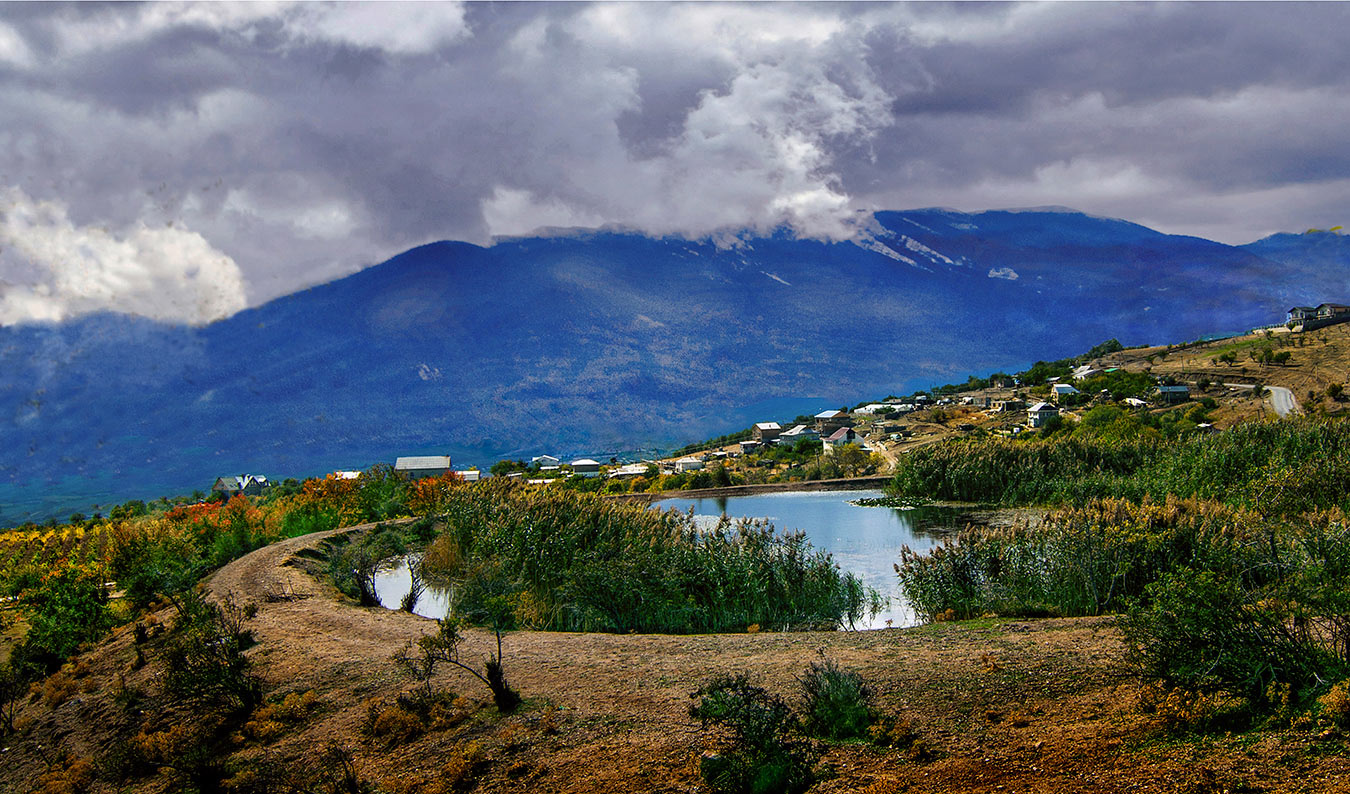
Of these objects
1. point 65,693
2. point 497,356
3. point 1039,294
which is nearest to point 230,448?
point 497,356

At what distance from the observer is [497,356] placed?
120 meters

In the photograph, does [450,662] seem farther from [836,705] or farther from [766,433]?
[766,433]

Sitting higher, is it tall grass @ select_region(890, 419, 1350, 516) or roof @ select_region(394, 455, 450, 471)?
roof @ select_region(394, 455, 450, 471)

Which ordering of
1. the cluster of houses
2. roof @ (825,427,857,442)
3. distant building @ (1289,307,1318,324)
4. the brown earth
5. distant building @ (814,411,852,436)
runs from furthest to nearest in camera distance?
1. distant building @ (1289,307,1318,324)
2. the cluster of houses
3. distant building @ (814,411,852,436)
4. roof @ (825,427,857,442)
5. the brown earth

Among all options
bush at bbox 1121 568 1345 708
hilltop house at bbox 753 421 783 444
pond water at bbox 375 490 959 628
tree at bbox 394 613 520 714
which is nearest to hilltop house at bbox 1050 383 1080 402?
hilltop house at bbox 753 421 783 444

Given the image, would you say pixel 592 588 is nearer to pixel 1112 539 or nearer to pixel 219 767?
pixel 219 767

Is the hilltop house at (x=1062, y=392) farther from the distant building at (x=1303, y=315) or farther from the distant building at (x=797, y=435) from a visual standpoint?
the distant building at (x=1303, y=315)

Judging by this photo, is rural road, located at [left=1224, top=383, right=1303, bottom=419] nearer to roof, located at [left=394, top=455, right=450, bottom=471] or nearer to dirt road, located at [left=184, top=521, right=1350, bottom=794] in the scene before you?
dirt road, located at [left=184, top=521, right=1350, bottom=794]

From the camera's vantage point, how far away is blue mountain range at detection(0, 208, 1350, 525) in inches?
3878

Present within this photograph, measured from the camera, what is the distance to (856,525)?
20.8m

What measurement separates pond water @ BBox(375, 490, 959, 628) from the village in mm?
5323

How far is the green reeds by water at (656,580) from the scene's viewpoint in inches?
437

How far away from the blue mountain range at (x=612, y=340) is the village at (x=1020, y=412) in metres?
40.2

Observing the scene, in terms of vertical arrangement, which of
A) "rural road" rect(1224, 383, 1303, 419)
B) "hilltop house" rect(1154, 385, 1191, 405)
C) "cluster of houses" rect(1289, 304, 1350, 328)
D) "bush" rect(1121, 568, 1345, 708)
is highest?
"cluster of houses" rect(1289, 304, 1350, 328)
